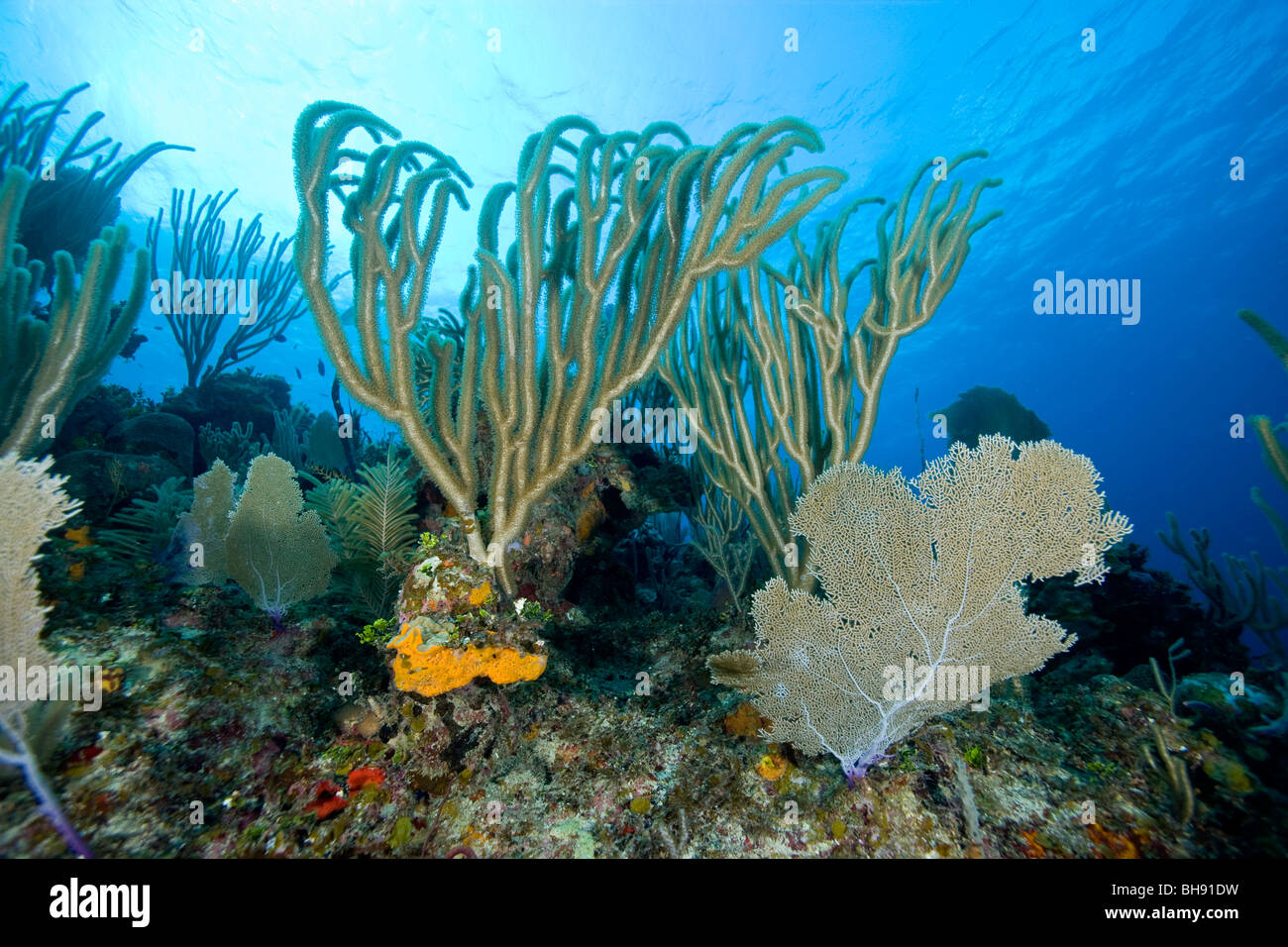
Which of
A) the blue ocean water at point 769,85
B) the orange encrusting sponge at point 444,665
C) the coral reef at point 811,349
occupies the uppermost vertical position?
the blue ocean water at point 769,85

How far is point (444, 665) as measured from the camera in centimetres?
264

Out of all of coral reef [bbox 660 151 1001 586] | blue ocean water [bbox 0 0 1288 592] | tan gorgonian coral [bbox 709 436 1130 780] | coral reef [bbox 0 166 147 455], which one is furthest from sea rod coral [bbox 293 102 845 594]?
blue ocean water [bbox 0 0 1288 592]

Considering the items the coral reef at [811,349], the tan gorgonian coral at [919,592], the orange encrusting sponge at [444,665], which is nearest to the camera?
the tan gorgonian coral at [919,592]

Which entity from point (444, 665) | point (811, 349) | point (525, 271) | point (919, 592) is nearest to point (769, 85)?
point (811, 349)

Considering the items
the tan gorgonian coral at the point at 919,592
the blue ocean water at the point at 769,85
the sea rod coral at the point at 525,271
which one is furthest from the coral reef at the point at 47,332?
the blue ocean water at the point at 769,85

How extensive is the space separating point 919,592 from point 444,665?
2559 mm

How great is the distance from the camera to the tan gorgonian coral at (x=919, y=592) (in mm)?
2340

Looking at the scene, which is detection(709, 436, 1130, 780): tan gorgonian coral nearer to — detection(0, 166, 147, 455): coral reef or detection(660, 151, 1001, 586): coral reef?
detection(660, 151, 1001, 586): coral reef

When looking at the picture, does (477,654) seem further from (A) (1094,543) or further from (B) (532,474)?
(A) (1094,543)

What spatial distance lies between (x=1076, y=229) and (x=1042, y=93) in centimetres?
1319

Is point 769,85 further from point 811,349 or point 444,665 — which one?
point 444,665

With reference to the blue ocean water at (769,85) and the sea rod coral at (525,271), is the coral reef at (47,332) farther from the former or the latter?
the blue ocean water at (769,85)

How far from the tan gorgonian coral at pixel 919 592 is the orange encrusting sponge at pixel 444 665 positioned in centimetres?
136

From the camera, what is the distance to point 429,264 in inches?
118
